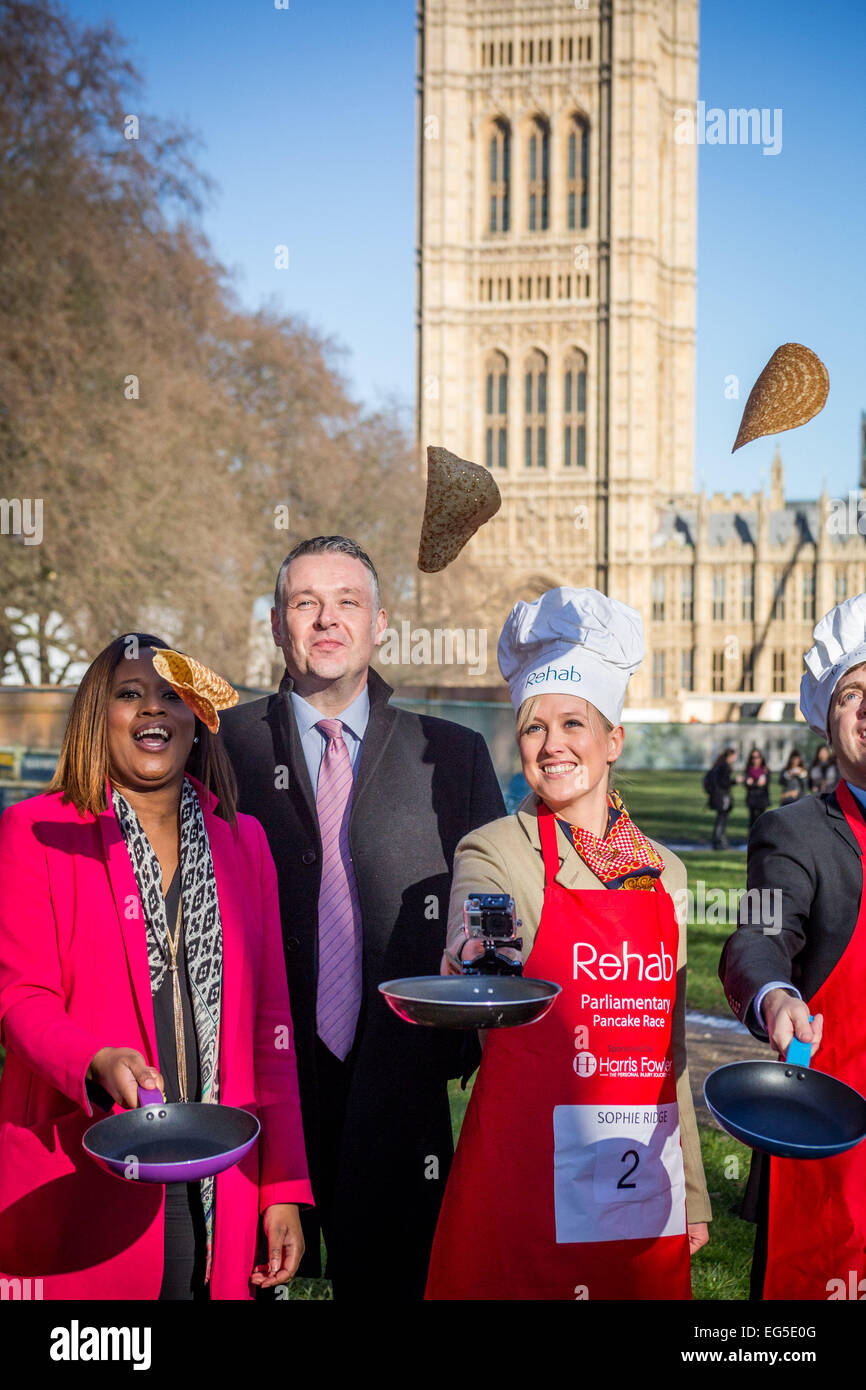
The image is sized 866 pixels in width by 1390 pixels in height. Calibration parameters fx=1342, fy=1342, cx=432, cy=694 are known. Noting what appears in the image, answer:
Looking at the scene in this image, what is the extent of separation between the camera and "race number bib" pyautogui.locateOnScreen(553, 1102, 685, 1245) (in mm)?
2496

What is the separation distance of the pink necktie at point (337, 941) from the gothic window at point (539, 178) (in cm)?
6585

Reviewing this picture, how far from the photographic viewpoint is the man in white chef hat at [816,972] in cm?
251

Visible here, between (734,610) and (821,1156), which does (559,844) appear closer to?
(821,1156)

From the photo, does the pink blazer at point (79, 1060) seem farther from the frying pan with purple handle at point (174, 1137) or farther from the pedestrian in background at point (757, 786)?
the pedestrian in background at point (757, 786)

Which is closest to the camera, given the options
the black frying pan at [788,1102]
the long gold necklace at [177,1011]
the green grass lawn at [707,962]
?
the black frying pan at [788,1102]

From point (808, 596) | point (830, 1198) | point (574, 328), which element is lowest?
point (830, 1198)

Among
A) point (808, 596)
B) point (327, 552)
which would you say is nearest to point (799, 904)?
point (327, 552)

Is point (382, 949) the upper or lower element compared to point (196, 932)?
lower

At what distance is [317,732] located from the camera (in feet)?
10.4

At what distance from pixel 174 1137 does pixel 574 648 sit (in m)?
1.24

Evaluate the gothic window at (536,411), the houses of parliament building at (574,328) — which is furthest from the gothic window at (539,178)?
the gothic window at (536,411)

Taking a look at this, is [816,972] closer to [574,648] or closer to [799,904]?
[799,904]

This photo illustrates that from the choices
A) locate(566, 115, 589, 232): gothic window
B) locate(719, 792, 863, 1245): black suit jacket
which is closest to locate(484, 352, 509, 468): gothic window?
locate(566, 115, 589, 232): gothic window
